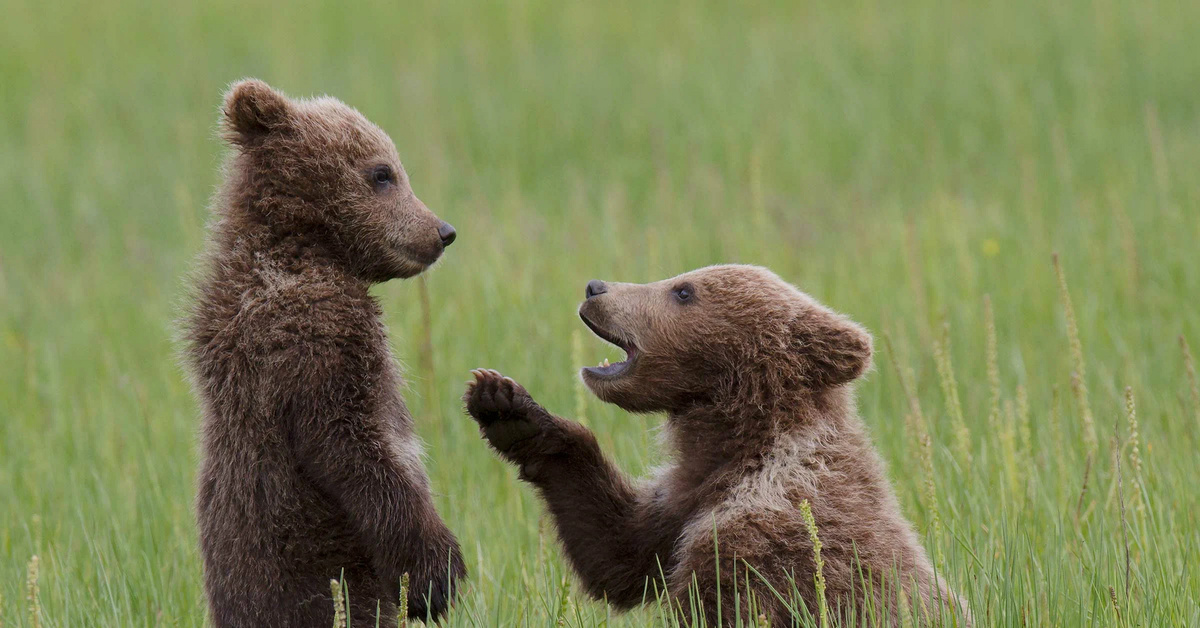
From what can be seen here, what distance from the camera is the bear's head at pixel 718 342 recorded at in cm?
455

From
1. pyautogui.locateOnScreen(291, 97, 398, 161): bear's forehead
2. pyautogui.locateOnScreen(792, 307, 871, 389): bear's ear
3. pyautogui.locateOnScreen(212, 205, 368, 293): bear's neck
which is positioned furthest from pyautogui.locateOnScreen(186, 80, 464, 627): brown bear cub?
pyautogui.locateOnScreen(792, 307, 871, 389): bear's ear

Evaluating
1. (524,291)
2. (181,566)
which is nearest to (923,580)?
(181,566)

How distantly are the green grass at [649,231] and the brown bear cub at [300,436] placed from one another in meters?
0.34

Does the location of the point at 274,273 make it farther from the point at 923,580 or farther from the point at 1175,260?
the point at 1175,260

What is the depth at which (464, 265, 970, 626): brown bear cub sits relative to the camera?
13.3 ft

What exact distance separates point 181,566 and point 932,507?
304 centimetres

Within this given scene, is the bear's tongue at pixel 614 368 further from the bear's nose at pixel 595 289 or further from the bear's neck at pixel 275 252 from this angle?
the bear's neck at pixel 275 252

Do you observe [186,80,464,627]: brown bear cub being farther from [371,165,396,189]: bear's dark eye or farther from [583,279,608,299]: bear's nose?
[583,279,608,299]: bear's nose

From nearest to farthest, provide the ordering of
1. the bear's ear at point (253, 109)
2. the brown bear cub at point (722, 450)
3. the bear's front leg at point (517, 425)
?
1. the brown bear cub at point (722, 450)
2. the bear's front leg at point (517, 425)
3. the bear's ear at point (253, 109)

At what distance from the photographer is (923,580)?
4180 millimetres

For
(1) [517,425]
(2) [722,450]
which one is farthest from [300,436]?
(2) [722,450]

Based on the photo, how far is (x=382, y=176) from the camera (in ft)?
15.1

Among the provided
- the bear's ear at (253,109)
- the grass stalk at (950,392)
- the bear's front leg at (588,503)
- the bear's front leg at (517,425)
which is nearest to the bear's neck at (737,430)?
the bear's front leg at (588,503)

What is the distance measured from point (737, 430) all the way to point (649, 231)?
16.4 feet
